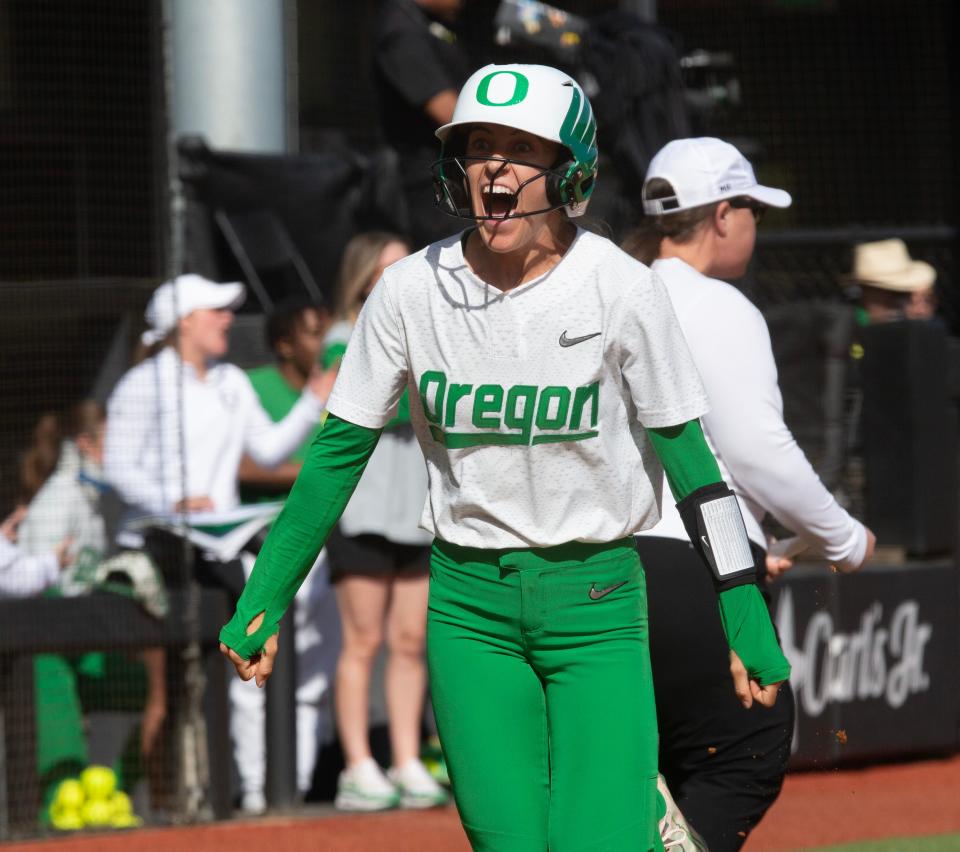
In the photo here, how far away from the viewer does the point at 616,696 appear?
10.6ft

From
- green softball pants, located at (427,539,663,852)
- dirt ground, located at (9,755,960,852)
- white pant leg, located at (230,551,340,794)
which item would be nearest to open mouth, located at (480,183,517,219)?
green softball pants, located at (427,539,663,852)

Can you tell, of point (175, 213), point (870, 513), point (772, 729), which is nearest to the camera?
point (772, 729)

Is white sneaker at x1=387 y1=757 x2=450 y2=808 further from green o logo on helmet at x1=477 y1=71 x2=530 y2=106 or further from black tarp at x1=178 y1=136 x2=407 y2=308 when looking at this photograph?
green o logo on helmet at x1=477 y1=71 x2=530 y2=106

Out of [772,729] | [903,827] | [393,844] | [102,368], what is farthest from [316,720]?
[772,729]

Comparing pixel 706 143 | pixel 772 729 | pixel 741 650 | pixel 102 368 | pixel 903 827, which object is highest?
pixel 706 143

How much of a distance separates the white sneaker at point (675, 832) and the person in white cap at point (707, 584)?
4.7 inches

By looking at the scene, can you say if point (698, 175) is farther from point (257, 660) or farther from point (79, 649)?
point (79, 649)

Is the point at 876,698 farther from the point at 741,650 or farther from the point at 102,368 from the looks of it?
the point at 741,650

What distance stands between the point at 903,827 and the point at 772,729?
2847 millimetres

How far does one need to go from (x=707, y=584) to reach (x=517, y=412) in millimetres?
800

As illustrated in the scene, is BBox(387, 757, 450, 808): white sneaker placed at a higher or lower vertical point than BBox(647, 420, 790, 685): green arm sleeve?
lower

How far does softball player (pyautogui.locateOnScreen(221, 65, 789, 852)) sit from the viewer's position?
3211mm

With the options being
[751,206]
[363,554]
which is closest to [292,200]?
[363,554]

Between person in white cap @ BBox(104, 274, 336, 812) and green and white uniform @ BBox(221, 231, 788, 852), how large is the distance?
334 cm
